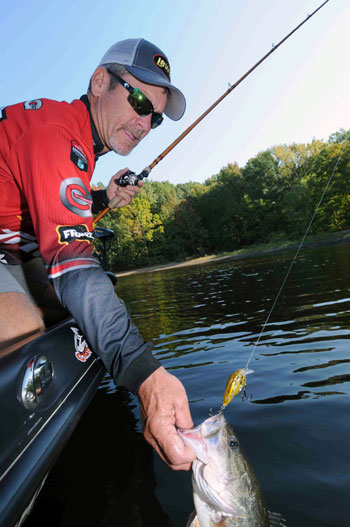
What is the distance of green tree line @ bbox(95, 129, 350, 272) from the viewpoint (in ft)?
154

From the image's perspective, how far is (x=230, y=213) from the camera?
5503 cm

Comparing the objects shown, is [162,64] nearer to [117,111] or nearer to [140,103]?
[140,103]

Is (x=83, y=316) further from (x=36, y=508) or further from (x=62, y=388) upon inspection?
(x=36, y=508)

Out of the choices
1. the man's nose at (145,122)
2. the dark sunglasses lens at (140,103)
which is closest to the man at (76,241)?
the dark sunglasses lens at (140,103)

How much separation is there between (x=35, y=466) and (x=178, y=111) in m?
3.11

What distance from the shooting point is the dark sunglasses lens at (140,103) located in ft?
8.76

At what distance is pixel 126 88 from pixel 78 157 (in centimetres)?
109

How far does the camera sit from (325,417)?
126 inches

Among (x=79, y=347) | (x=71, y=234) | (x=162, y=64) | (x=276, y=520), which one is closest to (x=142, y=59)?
(x=162, y=64)

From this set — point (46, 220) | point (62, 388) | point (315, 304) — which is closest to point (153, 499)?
point (62, 388)

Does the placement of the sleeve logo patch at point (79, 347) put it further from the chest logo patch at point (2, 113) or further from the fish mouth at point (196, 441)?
the chest logo patch at point (2, 113)

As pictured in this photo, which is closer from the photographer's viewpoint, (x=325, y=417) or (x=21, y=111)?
(x=21, y=111)

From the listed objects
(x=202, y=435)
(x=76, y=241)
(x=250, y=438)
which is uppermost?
(x=76, y=241)

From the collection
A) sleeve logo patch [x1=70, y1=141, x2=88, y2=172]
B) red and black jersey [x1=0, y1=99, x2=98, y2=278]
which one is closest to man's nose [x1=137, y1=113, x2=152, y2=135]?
red and black jersey [x1=0, y1=99, x2=98, y2=278]
